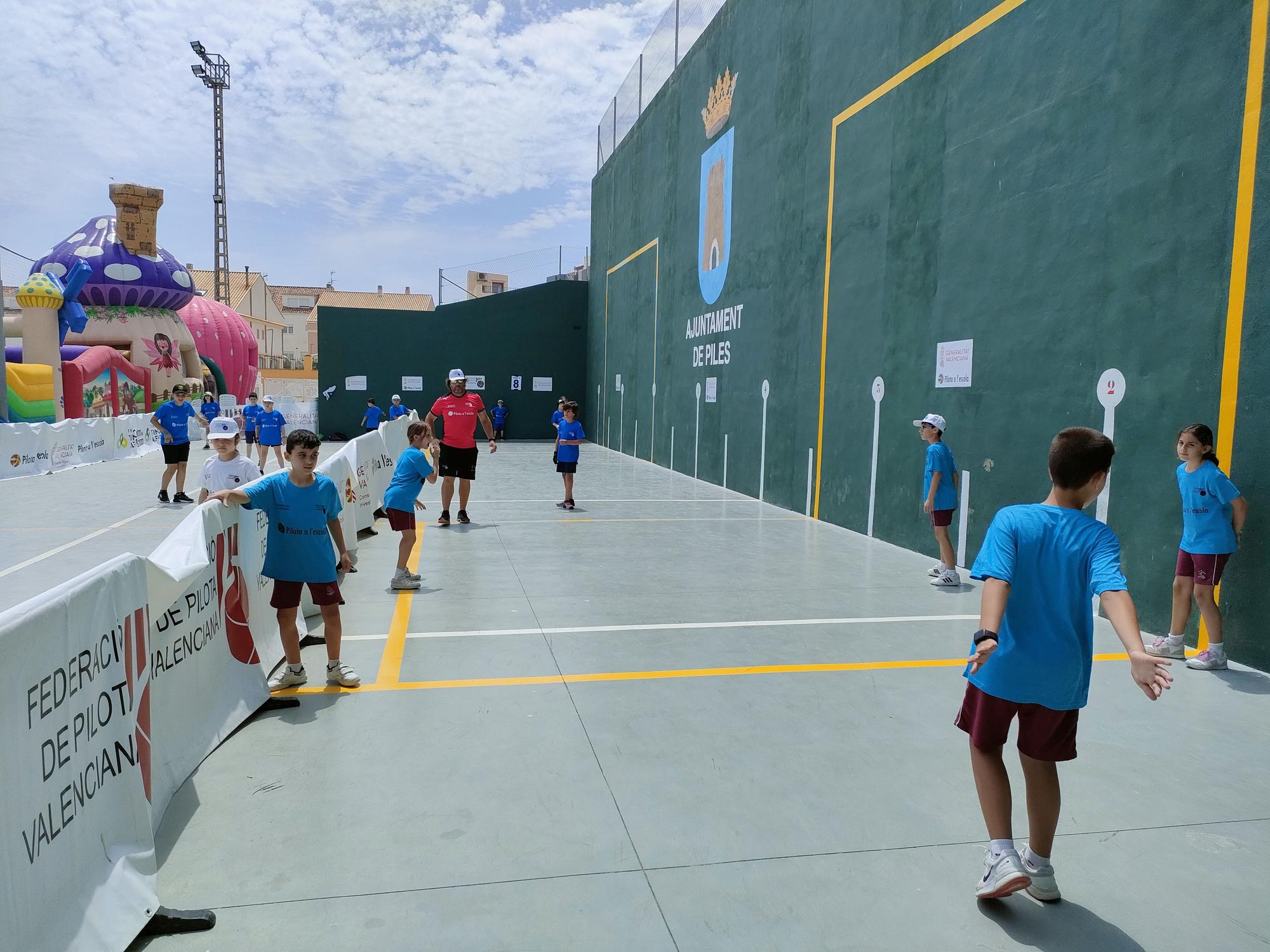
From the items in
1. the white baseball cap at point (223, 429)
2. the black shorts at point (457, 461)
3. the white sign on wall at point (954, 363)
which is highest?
the white sign on wall at point (954, 363)

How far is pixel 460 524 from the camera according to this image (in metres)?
11.7

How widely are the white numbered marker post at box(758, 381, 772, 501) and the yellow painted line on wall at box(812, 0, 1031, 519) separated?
200cm

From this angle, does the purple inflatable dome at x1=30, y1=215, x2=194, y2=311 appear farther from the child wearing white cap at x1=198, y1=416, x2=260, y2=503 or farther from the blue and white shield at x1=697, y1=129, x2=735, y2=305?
the child wearing white cap at x1=198, y1=416, x2=260, y2=503

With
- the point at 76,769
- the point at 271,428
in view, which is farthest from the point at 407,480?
the point at 271,428

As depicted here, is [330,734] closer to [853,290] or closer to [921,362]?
[921,362]

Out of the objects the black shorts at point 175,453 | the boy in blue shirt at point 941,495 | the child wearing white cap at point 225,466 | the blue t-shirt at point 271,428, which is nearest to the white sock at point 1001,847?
the boy in blue shirt at point 941,495

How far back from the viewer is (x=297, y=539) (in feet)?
16.5

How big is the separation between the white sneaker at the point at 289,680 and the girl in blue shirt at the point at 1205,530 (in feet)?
18.6

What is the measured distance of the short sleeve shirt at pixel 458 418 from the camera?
457 inches

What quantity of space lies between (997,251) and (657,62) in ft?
56.1

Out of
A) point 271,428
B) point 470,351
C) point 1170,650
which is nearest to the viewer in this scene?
point 1170,650

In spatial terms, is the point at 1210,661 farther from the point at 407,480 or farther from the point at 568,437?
the point at 568,437

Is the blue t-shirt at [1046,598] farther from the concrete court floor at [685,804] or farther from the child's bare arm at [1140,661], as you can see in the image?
the concrete court floor at [685,804]

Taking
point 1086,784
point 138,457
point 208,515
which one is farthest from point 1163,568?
point 138,457
